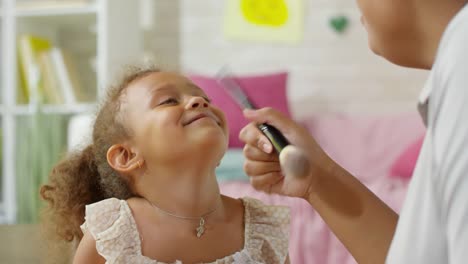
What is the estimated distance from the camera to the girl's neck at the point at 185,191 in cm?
105

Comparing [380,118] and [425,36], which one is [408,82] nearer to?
[380,118]

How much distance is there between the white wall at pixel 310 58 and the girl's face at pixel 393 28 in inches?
83.6

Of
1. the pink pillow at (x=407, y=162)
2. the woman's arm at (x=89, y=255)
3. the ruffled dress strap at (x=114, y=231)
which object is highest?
the ruffled dress strap at (x=114, y=231)

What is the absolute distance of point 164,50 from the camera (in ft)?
10.3

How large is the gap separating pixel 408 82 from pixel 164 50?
1.06m

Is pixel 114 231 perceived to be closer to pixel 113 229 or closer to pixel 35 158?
pixel 113 229

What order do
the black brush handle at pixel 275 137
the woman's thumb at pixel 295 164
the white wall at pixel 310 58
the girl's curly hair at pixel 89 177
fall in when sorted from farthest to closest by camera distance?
the white wall at pixel 310 58 < the girl's curly hair at pixel 89 177 < the black brush handle at pixel 275 137 < the woman's thumb at pixel 295 164

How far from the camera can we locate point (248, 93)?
2648mm

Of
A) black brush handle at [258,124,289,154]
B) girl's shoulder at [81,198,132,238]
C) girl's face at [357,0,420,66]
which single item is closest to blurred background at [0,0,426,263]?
girl's shoulder at [81,198,132,238]

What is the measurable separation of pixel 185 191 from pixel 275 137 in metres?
0.25

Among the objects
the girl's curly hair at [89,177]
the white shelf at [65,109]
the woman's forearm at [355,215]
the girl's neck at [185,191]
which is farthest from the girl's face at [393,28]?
the white shelf at [65,109]

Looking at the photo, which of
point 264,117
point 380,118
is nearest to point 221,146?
point 264,117

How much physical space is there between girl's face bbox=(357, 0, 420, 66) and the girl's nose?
35 centimetres

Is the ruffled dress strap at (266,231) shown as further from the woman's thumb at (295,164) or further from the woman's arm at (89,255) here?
the woman's thumb at (295,164)
